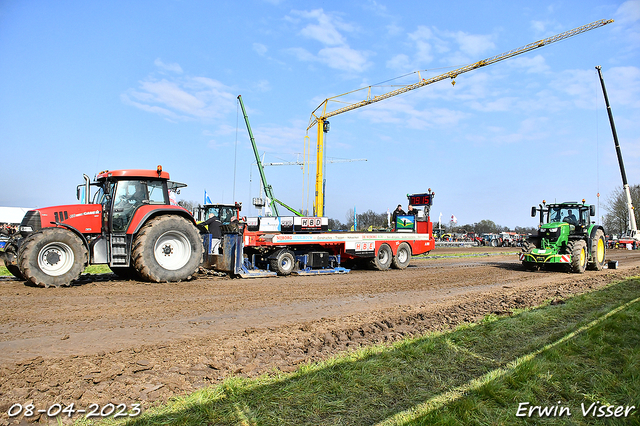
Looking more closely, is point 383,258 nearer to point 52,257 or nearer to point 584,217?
point 584,217

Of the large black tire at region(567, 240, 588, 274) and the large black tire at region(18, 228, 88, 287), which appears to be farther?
the large black tire at region(567, 240, 588, 274)

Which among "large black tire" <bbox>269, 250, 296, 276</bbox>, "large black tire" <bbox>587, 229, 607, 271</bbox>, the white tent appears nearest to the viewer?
"large black tire" <bbox>269, 250, 296, 276</bbox>

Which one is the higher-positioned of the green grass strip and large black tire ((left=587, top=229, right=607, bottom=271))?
large black tire ((left=587, top=229, right=607, bottom=271))

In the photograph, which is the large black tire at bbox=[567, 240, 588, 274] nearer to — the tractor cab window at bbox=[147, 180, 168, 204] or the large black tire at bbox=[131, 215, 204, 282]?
the large black tire at bbox=[131, 215, 204, 282]

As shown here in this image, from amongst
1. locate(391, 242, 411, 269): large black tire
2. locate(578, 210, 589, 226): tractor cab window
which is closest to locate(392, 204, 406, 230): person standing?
locate(391, 242, 411, 269): large black tire

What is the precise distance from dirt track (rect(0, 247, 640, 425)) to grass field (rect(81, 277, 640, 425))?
1.25 feet

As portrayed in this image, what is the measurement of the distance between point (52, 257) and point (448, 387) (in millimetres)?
7650

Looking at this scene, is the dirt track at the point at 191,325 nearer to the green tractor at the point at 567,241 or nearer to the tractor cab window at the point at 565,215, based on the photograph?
the green tractor at the point at 567,241

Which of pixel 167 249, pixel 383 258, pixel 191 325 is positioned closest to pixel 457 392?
pixel 191 325

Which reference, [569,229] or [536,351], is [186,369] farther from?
[569,229]

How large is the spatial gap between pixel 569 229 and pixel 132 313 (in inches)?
546

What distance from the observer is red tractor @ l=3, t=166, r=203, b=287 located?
25.5 feet

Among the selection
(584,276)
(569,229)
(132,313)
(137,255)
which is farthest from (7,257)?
(569,229)

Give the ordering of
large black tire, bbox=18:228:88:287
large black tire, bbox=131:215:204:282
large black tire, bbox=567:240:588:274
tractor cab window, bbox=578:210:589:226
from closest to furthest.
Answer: large black tire, bbox=18:228:88:287 < large black tire, bbox=131:215:204:282 < large black tire, bbox=567:240:588:274 < tractor cab window, bbox=578:210:589:226
